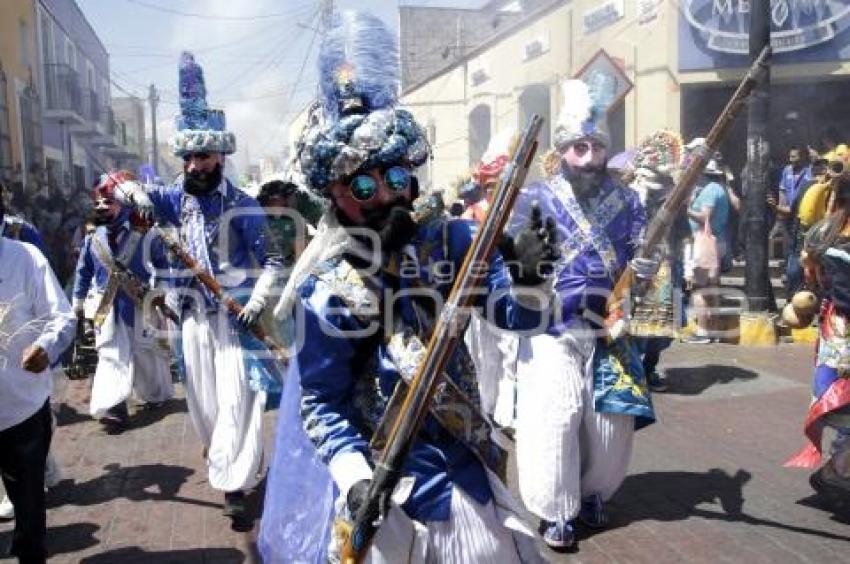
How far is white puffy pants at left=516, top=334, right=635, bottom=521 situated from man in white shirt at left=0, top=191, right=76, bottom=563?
6.91 feet

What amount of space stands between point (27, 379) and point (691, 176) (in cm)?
298

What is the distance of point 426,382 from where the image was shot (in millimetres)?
2080

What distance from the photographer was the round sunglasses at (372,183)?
2312mm

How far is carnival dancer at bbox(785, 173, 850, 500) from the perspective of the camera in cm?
414

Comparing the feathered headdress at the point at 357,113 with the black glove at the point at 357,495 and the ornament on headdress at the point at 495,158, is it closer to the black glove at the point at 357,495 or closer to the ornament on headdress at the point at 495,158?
the black glove at the point at 357,495

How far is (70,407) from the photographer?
25.1ft

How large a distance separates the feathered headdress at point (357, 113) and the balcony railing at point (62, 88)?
25636 millimetres

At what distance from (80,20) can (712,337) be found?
28.6m

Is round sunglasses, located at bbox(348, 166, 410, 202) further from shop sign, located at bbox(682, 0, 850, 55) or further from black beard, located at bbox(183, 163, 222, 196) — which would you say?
shop sign, located at bbox(682, 0, 850, 55)

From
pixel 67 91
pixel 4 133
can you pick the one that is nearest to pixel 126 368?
pixel 4 133

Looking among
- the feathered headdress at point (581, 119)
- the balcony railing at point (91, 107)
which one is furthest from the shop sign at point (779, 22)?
the balcony railing at point (91, 107)

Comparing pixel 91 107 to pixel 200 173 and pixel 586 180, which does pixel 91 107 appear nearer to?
pixel 200 173

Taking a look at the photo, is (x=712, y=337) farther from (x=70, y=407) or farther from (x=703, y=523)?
(x=70, y=407)

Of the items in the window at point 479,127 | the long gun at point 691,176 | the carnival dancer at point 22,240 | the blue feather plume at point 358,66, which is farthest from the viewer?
the window at point 479,127
